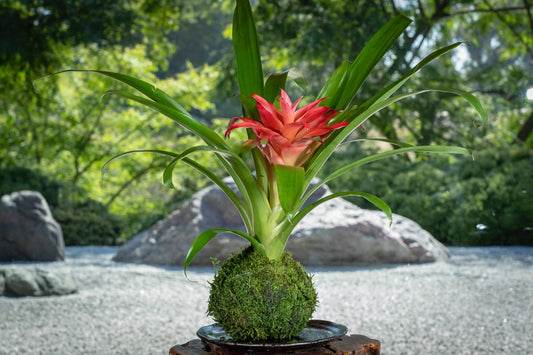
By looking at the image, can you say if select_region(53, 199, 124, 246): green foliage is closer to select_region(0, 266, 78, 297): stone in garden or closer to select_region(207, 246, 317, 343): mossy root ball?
select_region(0, 266, 78, 297): stone in garden

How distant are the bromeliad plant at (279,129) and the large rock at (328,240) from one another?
2507 millimetres

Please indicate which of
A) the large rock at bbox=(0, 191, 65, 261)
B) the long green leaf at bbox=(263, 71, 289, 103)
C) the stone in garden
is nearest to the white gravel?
the stone in garden

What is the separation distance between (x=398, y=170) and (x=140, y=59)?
323 cm

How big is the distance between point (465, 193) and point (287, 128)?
10.9 ft

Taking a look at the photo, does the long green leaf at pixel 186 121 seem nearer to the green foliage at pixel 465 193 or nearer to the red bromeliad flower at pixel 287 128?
the red bromeliad flower at pixel 287 128

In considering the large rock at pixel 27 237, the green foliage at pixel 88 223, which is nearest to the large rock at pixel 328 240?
the large rock at pixel 27 237

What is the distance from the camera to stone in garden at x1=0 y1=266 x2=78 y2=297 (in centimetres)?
298

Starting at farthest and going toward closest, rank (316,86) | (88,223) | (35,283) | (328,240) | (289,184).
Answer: (88,223) → (316,86) → (328,240) → (35,283) → (289,184)

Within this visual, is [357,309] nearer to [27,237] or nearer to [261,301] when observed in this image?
[261,301]

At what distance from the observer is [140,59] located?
19.2 ft

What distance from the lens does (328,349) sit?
1061mm

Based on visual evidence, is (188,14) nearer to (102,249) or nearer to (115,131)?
(115,131)

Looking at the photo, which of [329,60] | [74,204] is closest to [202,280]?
[329,60]

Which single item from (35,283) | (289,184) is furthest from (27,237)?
(289,184)
